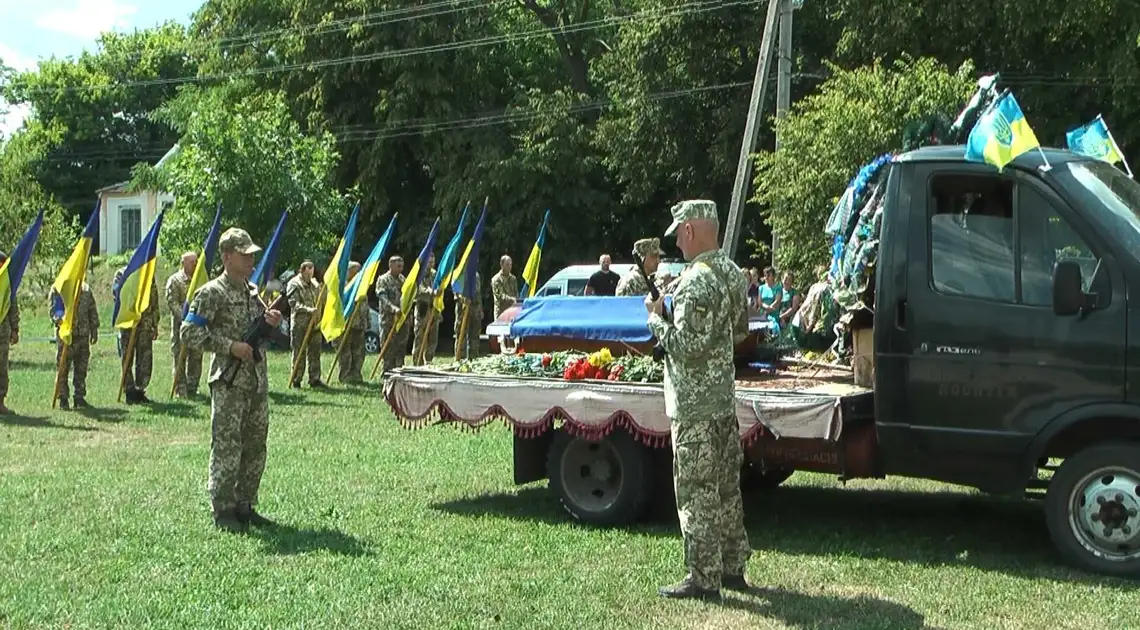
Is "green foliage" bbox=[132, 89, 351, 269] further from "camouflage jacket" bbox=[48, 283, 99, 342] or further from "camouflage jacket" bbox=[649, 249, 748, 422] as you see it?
"camouflage jacket" bbox=[649, 249, 748, 422]

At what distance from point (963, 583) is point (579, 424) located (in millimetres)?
2611

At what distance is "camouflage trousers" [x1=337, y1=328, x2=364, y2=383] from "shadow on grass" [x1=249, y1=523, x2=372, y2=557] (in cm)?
1133

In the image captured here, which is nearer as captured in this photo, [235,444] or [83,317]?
[235,444]

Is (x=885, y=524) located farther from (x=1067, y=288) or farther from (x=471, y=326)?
(x=471, y=326)

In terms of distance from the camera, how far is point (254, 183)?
3153 cm

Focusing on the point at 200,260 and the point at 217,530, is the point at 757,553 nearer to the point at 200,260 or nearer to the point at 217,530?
the point at 217,530

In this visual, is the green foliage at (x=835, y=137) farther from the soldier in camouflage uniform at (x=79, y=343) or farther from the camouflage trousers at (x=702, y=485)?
the camouflage trousers at (x=702, y=485)

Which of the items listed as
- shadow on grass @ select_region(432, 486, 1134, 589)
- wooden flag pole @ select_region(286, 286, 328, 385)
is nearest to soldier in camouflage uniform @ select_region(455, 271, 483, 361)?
wooden flag pole @ select_region(286, 286, 328, 385)

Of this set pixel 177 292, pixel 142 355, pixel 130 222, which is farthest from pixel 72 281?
pixel 130 222

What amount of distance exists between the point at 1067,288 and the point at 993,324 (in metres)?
0.48

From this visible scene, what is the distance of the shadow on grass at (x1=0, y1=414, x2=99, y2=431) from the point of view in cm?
1447

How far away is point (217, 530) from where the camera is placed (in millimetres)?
8562

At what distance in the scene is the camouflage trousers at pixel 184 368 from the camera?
56.3ft

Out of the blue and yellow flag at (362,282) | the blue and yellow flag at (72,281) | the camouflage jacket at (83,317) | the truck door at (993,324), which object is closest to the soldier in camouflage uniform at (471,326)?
the blue and yellow flag at (362,282)
